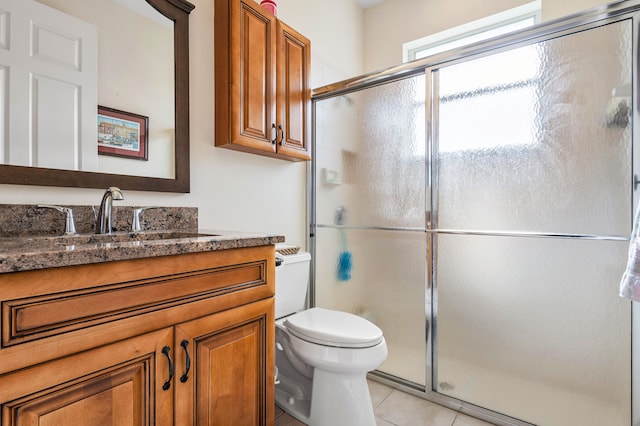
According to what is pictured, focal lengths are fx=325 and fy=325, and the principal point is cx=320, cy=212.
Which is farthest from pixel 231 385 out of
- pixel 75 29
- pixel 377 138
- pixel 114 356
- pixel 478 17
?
pixel 478 17

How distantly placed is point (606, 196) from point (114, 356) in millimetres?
1775

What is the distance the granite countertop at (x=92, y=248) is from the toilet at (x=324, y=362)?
522mm

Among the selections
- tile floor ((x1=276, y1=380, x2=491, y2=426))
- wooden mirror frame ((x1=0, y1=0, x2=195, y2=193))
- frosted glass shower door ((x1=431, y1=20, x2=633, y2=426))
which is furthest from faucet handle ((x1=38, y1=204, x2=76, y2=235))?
frosted glass shower door ((x1=431, y1=20, x2=633, y2=426))

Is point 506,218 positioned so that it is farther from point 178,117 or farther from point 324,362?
point 178,117

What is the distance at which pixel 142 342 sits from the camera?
77cm

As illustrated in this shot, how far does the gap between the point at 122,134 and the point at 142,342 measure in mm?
872

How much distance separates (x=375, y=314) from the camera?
1.98 m

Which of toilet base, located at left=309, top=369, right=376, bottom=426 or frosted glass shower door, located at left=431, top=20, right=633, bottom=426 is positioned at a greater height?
frosted glass shower door, located at left=431, top=20, right=633, bottom=426

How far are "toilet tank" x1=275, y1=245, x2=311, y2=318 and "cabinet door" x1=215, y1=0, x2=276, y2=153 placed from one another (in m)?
0.59

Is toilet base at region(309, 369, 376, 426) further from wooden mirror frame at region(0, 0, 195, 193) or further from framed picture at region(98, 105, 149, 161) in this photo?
framed picture at region(98, 105, 149, 161)

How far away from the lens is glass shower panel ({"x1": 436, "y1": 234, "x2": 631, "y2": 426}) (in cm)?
133

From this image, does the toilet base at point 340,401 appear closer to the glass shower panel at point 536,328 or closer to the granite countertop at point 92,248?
the glass shower panel at point 536,328

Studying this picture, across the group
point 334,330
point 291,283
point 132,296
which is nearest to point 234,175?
point 291,283

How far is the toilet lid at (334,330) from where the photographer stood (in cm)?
130
